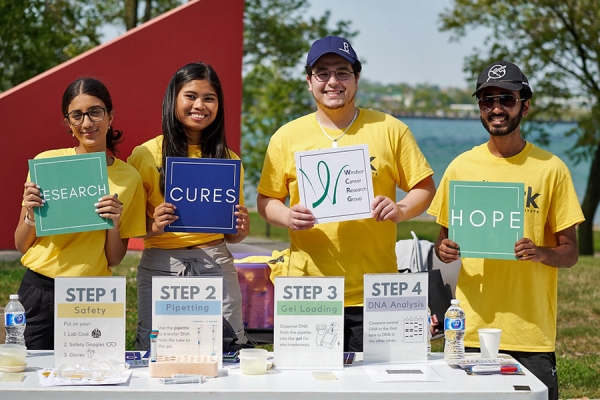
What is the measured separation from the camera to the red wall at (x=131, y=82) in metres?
6.82

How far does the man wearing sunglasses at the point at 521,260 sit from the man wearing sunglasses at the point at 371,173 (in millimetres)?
221

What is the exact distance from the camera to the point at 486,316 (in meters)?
3.26

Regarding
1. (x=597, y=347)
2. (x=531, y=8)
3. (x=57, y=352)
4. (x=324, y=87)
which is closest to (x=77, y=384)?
(x=57, y=352)

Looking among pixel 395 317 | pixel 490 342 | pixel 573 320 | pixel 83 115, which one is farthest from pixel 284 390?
pixel 573 320

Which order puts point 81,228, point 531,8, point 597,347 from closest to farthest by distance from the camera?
1. point 81,228
2. point 597,347
3. point 531,8

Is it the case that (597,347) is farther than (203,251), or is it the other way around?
(597,347)

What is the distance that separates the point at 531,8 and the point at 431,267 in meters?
11.0

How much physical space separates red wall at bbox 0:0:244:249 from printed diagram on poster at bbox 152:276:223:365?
4.04m

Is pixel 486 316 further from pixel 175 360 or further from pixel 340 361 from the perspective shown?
pixel 175 360

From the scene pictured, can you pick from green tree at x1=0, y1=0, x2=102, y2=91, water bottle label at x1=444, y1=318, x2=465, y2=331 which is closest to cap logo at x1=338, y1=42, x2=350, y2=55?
water bottle label at x1=444, y1=318, x2=465, y2=331

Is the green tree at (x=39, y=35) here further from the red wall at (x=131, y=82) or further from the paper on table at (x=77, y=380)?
the paper on table at (x=77, y=380)

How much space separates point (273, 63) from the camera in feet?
49.1

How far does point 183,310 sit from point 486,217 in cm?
120

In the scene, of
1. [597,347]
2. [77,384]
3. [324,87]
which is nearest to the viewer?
[77,384]
